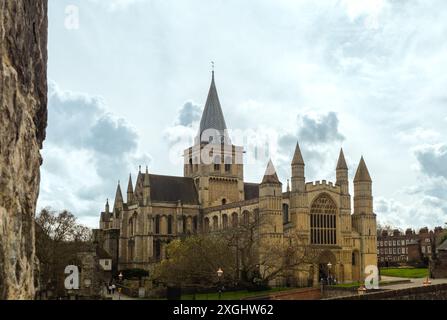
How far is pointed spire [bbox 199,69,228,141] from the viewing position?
350 ft

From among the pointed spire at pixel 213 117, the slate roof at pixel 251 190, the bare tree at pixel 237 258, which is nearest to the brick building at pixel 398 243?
the slate roof at pixel 251 190

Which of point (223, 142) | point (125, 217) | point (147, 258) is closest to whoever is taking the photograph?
point (147, 258)

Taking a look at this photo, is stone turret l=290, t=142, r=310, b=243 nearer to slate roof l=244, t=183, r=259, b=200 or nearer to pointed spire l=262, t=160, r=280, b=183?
pointed spire l=262, t=160, r=280, b=183

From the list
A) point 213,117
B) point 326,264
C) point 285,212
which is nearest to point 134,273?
point 285,212

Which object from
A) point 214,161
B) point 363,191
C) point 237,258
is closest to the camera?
point 237,258

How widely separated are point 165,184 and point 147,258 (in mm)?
12171

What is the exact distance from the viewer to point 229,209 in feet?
300

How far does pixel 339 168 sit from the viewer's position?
83125 mm

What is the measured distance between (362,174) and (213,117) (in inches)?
1208

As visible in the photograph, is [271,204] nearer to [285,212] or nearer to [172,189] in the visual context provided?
[285,212]

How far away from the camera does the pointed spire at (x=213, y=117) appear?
107 meters

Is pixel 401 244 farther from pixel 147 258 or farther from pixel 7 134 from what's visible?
pixel 7 134

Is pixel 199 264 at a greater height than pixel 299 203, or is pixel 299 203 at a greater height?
pixel 299 203
